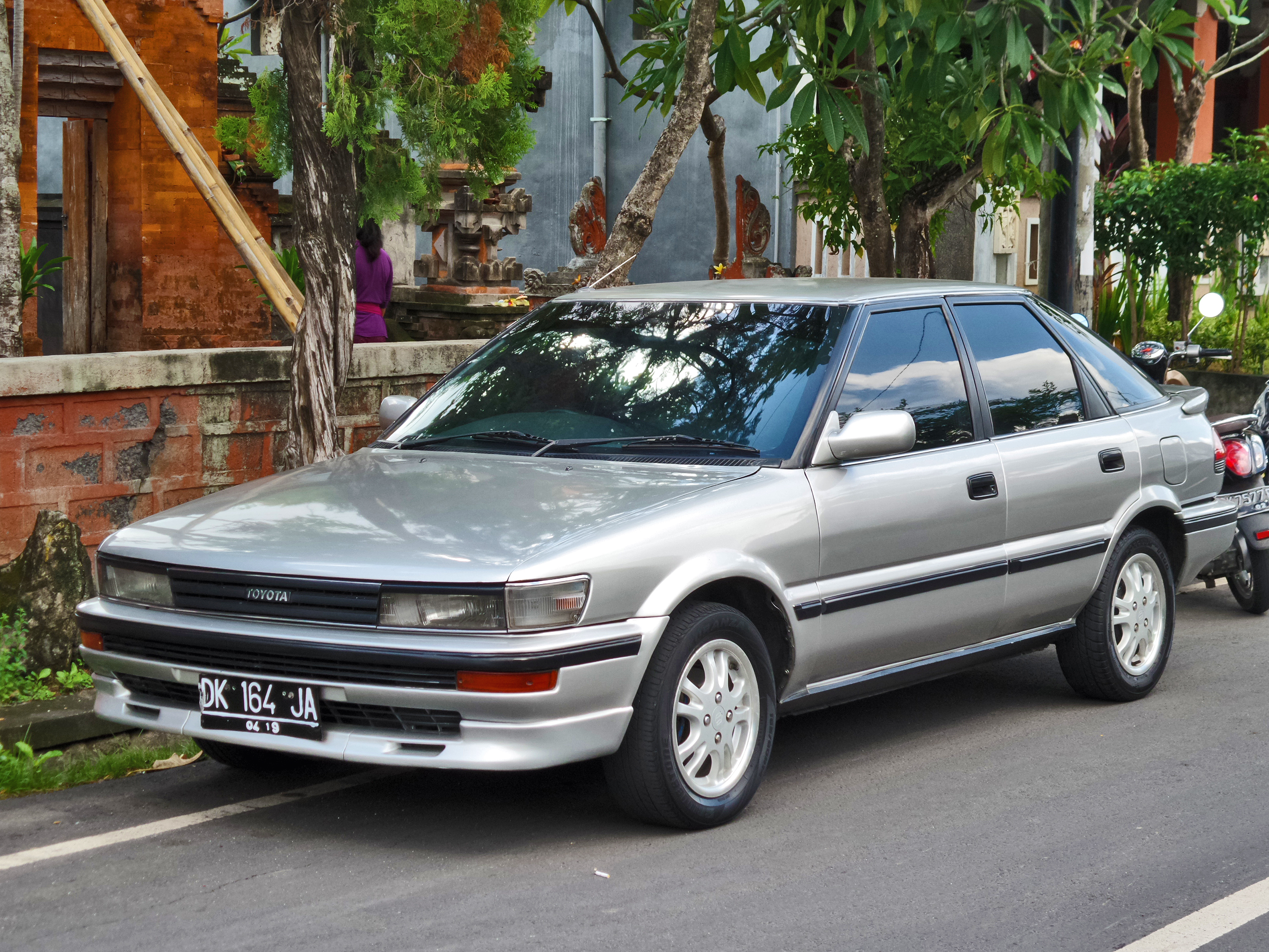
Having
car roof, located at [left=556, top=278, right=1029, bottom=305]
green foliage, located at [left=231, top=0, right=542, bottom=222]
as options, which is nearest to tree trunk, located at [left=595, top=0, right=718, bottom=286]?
green foliage, located at [left=231, top=0, right=542, bottom=222]

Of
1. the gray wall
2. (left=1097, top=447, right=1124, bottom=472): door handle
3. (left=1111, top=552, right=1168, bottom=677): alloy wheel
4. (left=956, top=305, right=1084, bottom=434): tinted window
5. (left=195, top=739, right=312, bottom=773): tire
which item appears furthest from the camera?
the gray wall

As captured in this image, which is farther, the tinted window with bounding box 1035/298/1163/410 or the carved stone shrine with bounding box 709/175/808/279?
the carved stone shrine with bounding box 709/175/808/279

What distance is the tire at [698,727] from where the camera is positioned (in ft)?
16.0

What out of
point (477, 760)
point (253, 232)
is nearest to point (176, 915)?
point (477, 760)

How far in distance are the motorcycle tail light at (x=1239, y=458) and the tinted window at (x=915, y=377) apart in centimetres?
313

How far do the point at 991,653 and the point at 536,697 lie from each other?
2337 millimetres

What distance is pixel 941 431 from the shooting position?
6.09 metres

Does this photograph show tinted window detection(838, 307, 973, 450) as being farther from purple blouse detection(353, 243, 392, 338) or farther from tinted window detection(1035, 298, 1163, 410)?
purple blouse detection(353, 243, 392, 338)

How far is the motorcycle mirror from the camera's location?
33.3ft

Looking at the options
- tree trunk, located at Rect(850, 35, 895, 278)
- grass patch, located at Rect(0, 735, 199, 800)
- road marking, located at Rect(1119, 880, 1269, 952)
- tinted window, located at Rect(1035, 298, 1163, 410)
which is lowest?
road marking, located at Rect(1119, 880, 1269, 952)

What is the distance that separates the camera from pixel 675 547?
4.93 metres

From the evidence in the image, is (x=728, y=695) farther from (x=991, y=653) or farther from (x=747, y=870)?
(x=991, y=653)

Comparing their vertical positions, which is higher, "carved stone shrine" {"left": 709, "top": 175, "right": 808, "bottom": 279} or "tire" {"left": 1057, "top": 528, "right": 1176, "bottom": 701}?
"carved stone shrine" {"left": 709, "top": 175, "right": 808, "bottom": 279}

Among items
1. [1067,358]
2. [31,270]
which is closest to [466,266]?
[31,270]
